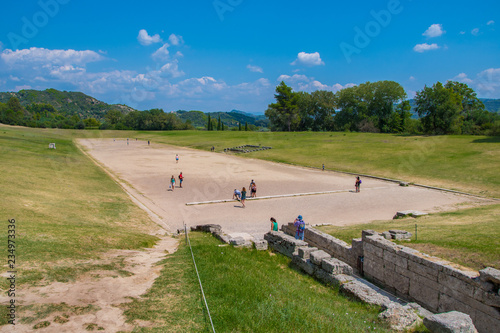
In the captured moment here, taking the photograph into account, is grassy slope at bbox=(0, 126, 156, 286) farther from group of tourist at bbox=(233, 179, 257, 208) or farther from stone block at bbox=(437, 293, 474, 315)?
stone block at bbox=(437, 293, 474, 315)

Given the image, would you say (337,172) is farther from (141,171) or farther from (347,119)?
(347,119)

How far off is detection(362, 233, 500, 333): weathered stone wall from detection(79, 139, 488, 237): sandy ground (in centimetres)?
691

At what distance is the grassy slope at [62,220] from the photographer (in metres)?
8.73

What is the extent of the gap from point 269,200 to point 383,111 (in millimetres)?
81659

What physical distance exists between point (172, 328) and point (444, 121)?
71952 millimetres

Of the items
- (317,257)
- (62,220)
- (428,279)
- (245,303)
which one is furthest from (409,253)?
(62,220)

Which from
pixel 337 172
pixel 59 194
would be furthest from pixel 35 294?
pixel 337 172

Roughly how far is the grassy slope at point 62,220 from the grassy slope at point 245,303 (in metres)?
2.82

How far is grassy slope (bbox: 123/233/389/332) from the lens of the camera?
6.13 m

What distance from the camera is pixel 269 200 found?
982 inches

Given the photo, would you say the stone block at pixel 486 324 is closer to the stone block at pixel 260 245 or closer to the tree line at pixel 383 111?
the stone block at pixel 260 245

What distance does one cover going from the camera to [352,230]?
50.1ft

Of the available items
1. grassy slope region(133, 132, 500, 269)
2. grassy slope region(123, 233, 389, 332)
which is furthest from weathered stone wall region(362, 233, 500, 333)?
grassy slope region(123, 233, 389, 332)

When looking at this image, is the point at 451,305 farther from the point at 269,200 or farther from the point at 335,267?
the point at 269,200
